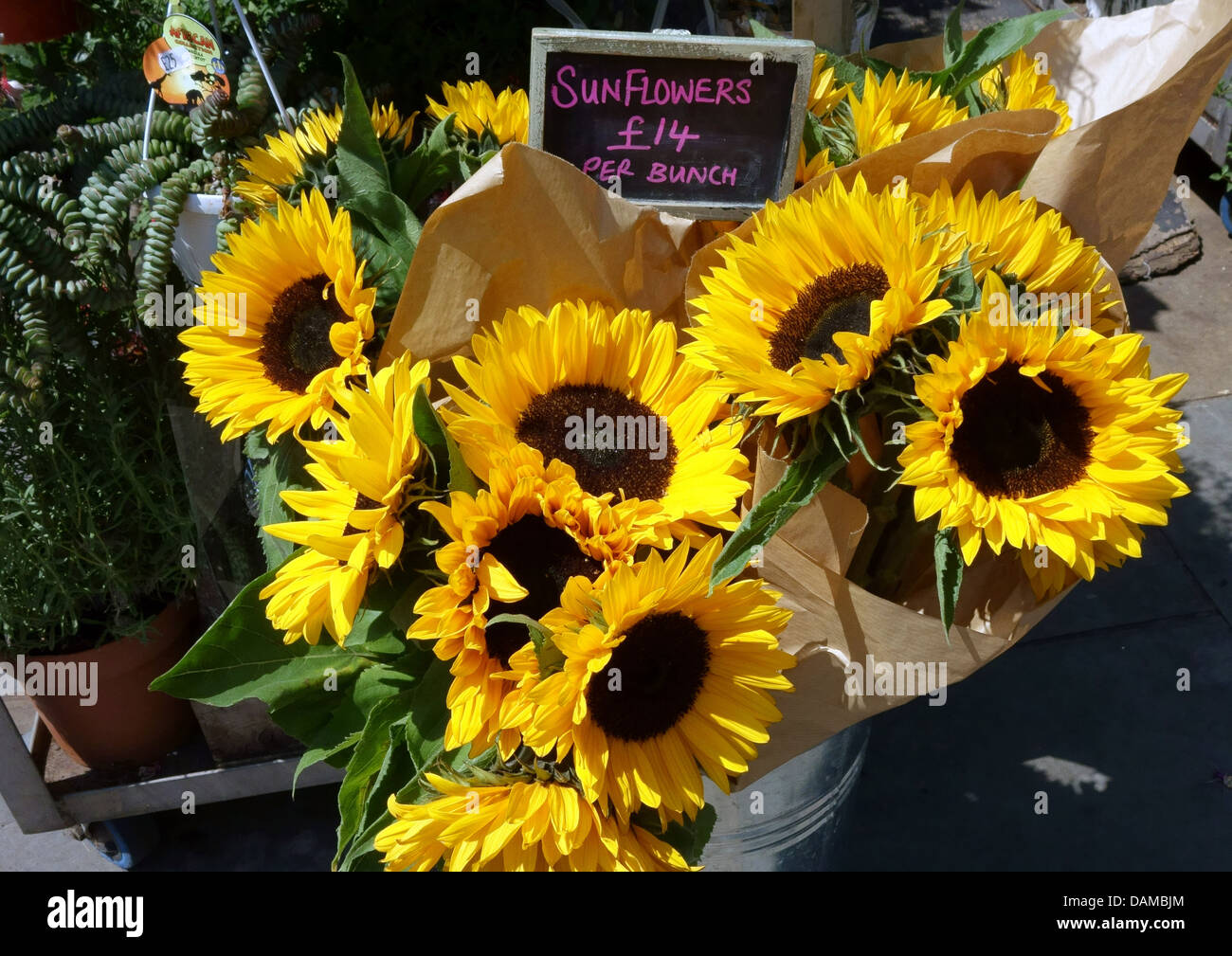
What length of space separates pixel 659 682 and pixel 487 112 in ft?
2.59

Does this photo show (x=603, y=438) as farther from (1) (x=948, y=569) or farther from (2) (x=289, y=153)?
(2) (x=289, y=153)

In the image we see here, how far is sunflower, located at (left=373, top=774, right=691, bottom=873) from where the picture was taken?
1051 mm

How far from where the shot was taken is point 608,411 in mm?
1220

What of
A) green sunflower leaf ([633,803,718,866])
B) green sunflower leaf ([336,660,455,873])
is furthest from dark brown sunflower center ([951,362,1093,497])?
green sunflower leaf ([336,660,455,873])

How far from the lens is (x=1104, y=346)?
102 centimetres

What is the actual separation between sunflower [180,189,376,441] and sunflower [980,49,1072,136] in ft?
2.72

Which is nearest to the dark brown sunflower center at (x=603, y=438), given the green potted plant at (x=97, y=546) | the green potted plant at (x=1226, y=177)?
the green potted plant at (x=97, y=546)

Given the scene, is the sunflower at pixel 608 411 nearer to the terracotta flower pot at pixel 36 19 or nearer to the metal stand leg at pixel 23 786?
the terracotta flower pot at pixel 36 19

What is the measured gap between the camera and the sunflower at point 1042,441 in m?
1.00

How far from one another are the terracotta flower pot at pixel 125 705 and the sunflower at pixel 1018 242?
2.02m

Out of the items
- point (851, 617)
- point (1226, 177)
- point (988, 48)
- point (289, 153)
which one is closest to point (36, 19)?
point (289, 153)
